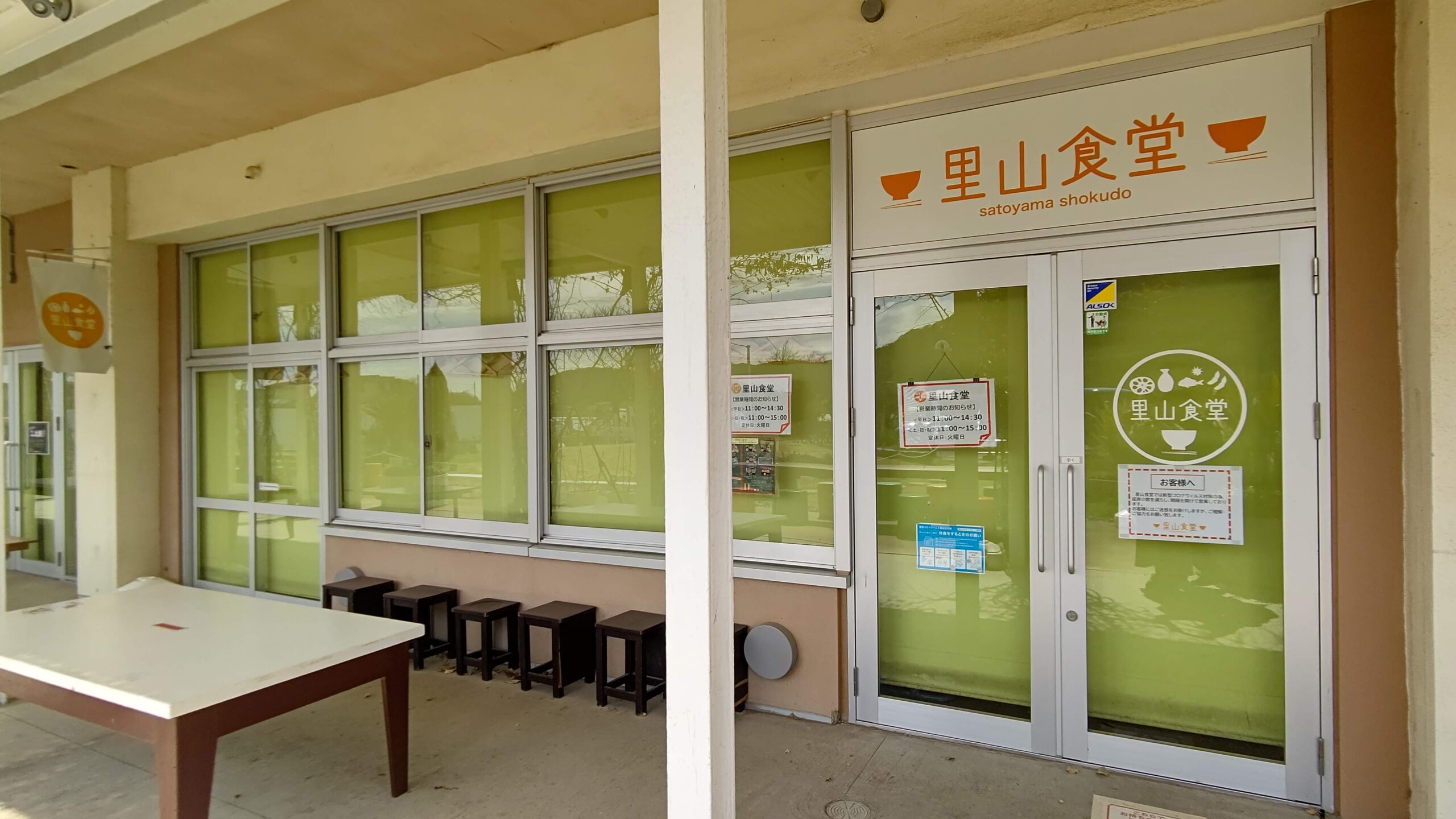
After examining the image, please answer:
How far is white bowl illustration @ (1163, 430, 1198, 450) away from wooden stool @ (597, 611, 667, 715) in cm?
247

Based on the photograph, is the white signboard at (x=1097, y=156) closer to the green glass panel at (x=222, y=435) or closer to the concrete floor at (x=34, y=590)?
the green glass panel at (x=222, y=435)

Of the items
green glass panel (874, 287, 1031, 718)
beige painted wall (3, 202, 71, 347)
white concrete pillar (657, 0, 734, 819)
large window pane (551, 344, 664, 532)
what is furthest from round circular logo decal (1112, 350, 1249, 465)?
beige painted wall (3, 202, 71, 347)

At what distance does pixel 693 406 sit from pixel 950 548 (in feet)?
6.94

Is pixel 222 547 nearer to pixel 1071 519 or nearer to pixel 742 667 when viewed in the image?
pixel 742 667

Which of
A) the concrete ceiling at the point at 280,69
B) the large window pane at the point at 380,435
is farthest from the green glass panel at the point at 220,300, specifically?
the large window pane at the point at 380,435

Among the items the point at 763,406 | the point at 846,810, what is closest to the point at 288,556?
the point at 763,406

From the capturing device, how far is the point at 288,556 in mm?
5750

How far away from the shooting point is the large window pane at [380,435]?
5098 mm

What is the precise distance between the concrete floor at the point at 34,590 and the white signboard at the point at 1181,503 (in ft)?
24.6

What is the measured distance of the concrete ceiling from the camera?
12.1ft

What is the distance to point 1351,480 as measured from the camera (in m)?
2.63

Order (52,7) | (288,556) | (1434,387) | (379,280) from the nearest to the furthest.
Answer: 1. (1434,387)
2. (52,7)
3. (379,280)
4. (288,556)

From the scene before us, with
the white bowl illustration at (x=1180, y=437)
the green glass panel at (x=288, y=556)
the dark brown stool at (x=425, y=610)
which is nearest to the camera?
the white bowl illustration at (x=1180, y=437)

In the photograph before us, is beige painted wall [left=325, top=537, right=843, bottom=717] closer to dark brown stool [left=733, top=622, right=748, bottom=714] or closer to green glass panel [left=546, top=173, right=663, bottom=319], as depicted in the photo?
dark brown stool [left=733, top=622, right=748, bottom=714]
